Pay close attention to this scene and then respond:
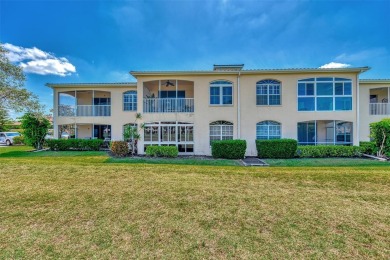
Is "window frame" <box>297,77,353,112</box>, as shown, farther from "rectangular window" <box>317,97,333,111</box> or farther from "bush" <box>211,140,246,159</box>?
"bush" <box>211,140,246,159</box>

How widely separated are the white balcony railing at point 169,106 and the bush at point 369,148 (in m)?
12.9

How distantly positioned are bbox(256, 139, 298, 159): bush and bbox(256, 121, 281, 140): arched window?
1483mm

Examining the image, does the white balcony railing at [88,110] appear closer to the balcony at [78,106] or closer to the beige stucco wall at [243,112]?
the balcony at [78,106]

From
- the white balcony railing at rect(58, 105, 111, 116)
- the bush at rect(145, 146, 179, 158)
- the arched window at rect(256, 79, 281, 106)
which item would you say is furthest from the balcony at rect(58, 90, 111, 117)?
the arched window at rect(256, 79, 281, 106)

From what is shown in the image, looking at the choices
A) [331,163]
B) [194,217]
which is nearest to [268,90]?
[331,163]

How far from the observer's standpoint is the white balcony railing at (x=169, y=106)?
592 inches

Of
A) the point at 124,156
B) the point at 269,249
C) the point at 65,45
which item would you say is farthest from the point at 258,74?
the point at 65,45

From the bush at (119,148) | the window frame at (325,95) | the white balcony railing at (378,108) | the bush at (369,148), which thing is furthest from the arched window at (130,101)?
the white balcony railing at (378,108)

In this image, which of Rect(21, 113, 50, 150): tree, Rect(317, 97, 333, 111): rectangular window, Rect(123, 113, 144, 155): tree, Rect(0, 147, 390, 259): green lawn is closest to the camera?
Rect(0, 147, 390, 259): green lawn

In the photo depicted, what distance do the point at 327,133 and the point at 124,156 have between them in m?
16.4

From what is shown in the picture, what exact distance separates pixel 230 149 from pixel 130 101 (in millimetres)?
11502

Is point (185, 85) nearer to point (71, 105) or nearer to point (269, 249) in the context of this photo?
point (71, 105)

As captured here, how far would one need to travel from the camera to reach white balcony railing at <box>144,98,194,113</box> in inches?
592

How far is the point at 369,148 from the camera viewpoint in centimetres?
Answer: 1380
